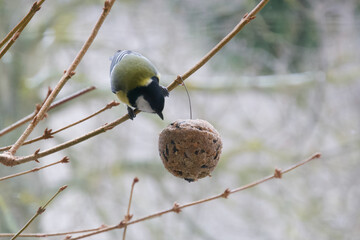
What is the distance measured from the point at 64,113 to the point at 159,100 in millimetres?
1740

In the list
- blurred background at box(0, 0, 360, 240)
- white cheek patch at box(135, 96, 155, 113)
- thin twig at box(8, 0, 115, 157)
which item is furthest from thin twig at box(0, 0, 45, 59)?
blurred background at box(0, 0, 360, 240)

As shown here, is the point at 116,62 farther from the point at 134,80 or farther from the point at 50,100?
the point at 50,100

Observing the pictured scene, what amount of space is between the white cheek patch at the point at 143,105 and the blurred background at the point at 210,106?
1.05 meters

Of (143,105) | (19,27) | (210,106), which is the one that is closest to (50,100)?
(19,27)

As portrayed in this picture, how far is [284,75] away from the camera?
6.51ft

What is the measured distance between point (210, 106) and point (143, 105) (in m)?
1.58

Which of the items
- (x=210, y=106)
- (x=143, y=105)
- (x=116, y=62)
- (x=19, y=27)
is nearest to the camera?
(x=19, y=27)

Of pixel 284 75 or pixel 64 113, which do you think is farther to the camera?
pixel 64 113

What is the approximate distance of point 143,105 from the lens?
2.25ft

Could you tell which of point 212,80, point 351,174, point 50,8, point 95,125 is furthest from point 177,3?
point 351,174

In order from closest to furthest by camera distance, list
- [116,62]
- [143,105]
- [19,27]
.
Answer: [19,27] < [143,105] < [116,62]

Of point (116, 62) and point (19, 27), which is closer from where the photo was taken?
point (19, 27)

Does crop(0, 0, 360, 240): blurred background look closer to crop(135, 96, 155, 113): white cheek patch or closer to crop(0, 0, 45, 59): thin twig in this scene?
crop(135, 96, 155, 113): white cheek patch

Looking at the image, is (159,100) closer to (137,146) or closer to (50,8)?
(50,8)
